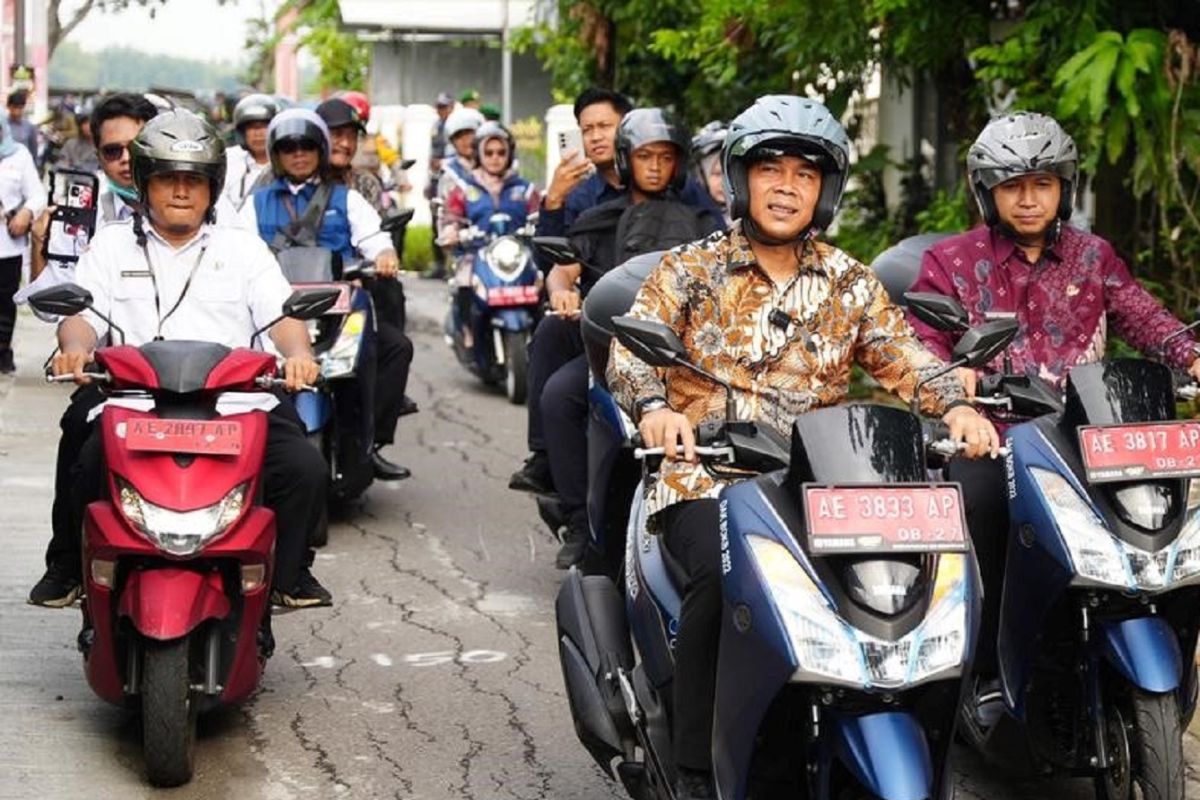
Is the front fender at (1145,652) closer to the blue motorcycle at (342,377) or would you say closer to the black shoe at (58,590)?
the black shoe at (58,590)

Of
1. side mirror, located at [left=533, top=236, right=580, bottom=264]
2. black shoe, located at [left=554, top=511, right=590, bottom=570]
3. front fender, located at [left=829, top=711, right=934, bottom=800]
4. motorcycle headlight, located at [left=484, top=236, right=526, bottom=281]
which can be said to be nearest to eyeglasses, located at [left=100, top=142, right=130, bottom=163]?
side mirror, located at [left=533, top=236, right=580, bottom=264]

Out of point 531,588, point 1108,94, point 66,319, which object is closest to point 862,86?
point 1108,94

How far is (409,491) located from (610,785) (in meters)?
5.39

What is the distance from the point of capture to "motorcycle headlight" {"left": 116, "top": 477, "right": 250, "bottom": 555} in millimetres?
6199

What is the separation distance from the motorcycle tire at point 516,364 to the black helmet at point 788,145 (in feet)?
31.7

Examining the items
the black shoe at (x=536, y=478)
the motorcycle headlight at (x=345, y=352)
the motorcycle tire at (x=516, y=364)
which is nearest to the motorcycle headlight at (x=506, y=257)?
the motorcycle tire at (x=516, y=364)

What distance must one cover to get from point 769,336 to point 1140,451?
3.16ft

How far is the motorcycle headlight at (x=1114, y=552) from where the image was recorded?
5582 mm

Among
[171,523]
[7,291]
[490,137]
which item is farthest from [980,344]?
[490,137]

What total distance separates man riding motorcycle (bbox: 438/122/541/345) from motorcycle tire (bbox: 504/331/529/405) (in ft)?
3.30

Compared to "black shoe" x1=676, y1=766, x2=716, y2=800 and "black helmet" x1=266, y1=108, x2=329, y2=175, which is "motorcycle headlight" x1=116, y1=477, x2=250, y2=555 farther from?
"black helmet" x1=266, y1=108, x2=329, y2=175

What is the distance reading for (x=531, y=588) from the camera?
928cm

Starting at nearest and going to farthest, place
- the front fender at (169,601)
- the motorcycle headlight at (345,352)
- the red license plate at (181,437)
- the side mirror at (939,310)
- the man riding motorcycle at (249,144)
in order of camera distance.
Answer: the side mirror at (939,310) < the front fender at (169,601) < the red license plate at (181,437) < the motorcycle headlight at (345,352) < the man riding motorcycle at (249,144)

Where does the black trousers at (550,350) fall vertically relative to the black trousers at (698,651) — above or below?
above
